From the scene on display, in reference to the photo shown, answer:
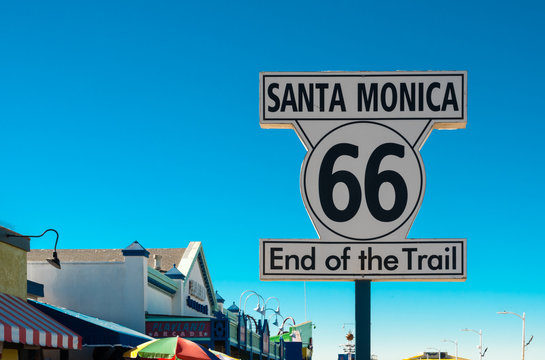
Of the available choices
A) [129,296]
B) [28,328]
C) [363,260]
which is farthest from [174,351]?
[129,296]

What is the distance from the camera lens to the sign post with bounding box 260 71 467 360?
12.8 ft

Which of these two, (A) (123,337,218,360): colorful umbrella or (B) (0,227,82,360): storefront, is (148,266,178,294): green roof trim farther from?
(A) (123,337,218,360): colorful umbrella

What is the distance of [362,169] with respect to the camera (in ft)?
12.9

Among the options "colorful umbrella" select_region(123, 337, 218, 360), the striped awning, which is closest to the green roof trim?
the striped awning

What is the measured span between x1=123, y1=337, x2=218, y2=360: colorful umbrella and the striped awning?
151 centimetres

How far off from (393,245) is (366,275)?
195 millimetres

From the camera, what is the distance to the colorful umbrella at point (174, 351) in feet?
49.6

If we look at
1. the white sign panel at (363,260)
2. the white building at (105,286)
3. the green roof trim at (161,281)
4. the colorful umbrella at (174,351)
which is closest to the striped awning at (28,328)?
the colorful umbrella at (174,351)

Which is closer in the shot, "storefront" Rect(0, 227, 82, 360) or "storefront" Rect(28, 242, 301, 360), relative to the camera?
"storefront" Rect(0, 227, 82, 360)

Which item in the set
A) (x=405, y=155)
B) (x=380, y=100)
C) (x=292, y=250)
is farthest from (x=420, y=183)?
(x=292, y=250)

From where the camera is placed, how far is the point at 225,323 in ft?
93.9

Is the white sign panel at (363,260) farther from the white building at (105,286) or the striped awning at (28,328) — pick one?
the white building at (105,286)

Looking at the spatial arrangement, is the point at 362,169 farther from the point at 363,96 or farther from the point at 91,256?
the point at 91,256

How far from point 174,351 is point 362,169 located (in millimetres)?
11859
